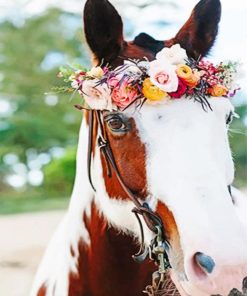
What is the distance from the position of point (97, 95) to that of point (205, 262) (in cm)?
65

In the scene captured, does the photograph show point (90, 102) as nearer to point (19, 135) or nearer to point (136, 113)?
point (136, 113)

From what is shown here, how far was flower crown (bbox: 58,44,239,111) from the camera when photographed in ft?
6.05

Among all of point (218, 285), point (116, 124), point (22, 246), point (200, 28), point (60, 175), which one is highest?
point (200, 28)

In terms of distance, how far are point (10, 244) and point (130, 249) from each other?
6.14 m

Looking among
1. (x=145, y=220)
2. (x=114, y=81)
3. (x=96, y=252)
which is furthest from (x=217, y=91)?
(x=96, y=252)

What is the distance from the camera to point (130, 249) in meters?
2.09

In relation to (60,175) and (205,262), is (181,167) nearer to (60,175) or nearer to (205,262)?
(205,262)

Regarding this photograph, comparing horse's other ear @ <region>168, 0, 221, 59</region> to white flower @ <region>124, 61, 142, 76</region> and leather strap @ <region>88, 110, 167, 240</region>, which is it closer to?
white flower @ <region>124, 61, 142, 76</region>

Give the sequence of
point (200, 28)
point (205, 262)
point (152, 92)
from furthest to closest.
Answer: point (200, 28)
point (152, 92)
point (205, 262)

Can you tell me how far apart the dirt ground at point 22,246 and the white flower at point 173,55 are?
14.5 feet

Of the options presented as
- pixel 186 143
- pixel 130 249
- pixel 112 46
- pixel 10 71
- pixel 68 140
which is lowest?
pixel 68 140

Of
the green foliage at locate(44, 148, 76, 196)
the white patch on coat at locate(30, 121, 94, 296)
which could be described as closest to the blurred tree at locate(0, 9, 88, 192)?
the green foliage at locate(44, 148, 76, 196)

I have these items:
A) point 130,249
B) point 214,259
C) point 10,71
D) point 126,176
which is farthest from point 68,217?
point 10,71

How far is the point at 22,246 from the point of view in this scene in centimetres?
781
